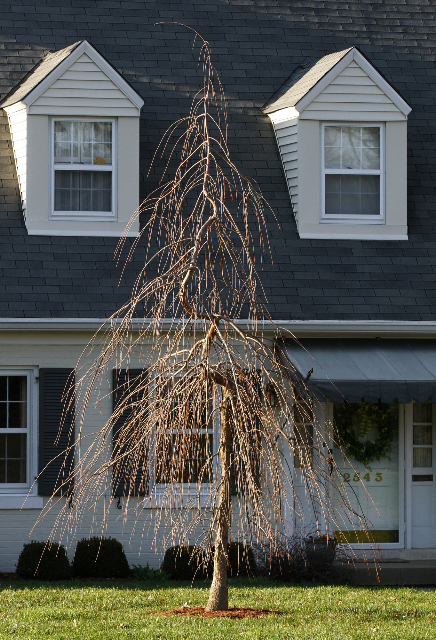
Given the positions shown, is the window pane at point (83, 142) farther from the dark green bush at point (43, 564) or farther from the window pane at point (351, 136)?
the dark green bush at point (43, 564)

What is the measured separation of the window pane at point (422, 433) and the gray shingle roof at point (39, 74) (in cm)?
723

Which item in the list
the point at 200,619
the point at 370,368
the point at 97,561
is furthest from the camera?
the point at 370,368

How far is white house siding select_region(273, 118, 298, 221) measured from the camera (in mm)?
12914

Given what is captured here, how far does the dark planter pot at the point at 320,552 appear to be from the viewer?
1048cm

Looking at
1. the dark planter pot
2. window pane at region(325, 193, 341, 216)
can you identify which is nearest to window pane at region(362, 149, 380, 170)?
window pane at region(325, 193, 341, 216)

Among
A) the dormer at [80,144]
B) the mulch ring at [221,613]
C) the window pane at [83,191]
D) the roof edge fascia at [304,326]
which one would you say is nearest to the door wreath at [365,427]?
Answer: the roof edge fascia at [304,326]

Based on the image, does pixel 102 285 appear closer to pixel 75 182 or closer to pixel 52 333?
pixel 52 333

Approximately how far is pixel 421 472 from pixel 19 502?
5.60 m

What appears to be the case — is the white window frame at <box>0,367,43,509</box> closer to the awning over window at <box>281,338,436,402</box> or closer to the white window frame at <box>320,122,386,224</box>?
the awning over window at <box>281,338,436,402</box>

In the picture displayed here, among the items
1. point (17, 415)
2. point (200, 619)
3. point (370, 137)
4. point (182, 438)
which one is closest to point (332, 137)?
point (370, 137)

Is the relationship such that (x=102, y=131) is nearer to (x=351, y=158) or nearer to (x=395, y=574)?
(x=351, y=158)

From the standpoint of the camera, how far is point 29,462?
1145 cm

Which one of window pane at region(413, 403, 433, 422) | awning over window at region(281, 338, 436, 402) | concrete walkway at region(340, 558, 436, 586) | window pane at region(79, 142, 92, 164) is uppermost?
window pane at region(79, 142, 92, 164)

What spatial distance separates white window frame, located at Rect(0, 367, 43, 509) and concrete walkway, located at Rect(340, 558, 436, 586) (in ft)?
13.1
